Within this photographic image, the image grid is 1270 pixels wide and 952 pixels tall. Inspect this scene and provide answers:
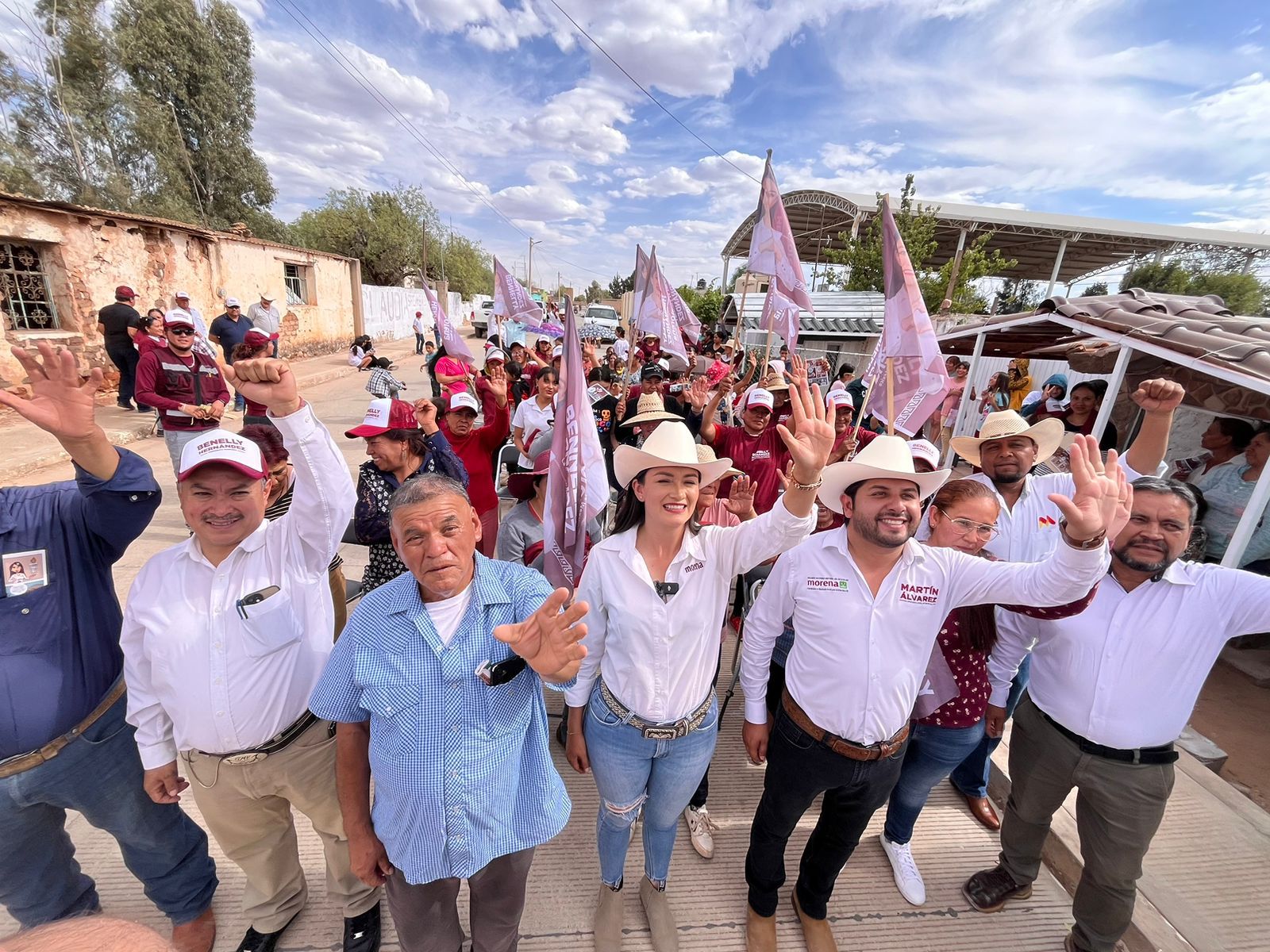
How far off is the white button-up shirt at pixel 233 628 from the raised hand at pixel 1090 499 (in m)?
2.38

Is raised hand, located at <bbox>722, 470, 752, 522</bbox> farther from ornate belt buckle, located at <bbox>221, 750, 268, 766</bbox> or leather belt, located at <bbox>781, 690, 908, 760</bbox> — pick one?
ornate belt buckle, located at <bbox>221, 750, 268, 766</bbox>

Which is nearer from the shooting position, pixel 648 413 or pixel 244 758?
pixel 244 758

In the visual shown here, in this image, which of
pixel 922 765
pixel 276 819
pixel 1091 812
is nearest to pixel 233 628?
pixel 276 819

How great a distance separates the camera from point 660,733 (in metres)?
2.04

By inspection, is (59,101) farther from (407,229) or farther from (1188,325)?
(1188,325)

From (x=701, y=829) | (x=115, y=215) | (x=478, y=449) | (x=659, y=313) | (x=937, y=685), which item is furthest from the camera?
(x=115, y=215)

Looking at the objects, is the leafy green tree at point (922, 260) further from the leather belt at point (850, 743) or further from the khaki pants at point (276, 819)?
the khaki pants at point (276, 819)

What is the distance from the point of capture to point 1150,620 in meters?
2.01

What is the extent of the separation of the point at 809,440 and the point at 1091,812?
6.39 ft

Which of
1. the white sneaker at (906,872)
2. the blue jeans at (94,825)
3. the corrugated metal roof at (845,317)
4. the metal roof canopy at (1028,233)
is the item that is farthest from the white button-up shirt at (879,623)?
the metal roof canopy at (1028,233)

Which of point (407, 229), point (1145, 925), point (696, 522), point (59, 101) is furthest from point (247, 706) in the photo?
point (407, 229)

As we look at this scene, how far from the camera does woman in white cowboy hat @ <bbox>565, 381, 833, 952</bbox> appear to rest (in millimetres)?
1977

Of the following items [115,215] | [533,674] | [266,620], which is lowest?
[533,674]

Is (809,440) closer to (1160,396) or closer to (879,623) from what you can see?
(879,623)
